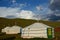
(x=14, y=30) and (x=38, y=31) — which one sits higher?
(x=38, y=31)

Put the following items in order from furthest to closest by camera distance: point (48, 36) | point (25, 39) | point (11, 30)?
1. point (11, 30)
2. point (48, 36)
3. point (25, 39)

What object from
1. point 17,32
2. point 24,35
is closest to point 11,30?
point 17,32

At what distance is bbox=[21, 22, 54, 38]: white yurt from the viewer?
92.6ft

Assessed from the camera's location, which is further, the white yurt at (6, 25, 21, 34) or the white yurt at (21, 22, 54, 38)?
the white yurt at (6, 25, 21, 34)

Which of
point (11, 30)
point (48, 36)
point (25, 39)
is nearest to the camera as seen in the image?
point (25, 39)

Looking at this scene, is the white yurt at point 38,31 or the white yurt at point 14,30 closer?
the white yurt at point 38,31

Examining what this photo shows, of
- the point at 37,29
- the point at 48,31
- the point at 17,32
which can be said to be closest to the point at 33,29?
the point at 37,29

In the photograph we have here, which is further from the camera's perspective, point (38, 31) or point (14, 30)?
point (14, 30)

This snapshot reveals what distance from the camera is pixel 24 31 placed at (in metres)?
28.8

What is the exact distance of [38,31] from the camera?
2841 cm

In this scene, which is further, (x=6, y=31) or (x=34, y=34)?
(x=6, y=31)

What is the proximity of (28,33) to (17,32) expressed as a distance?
9.73 meters

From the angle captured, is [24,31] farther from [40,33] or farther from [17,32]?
[17,32]

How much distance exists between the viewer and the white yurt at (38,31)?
2821 centimetres
